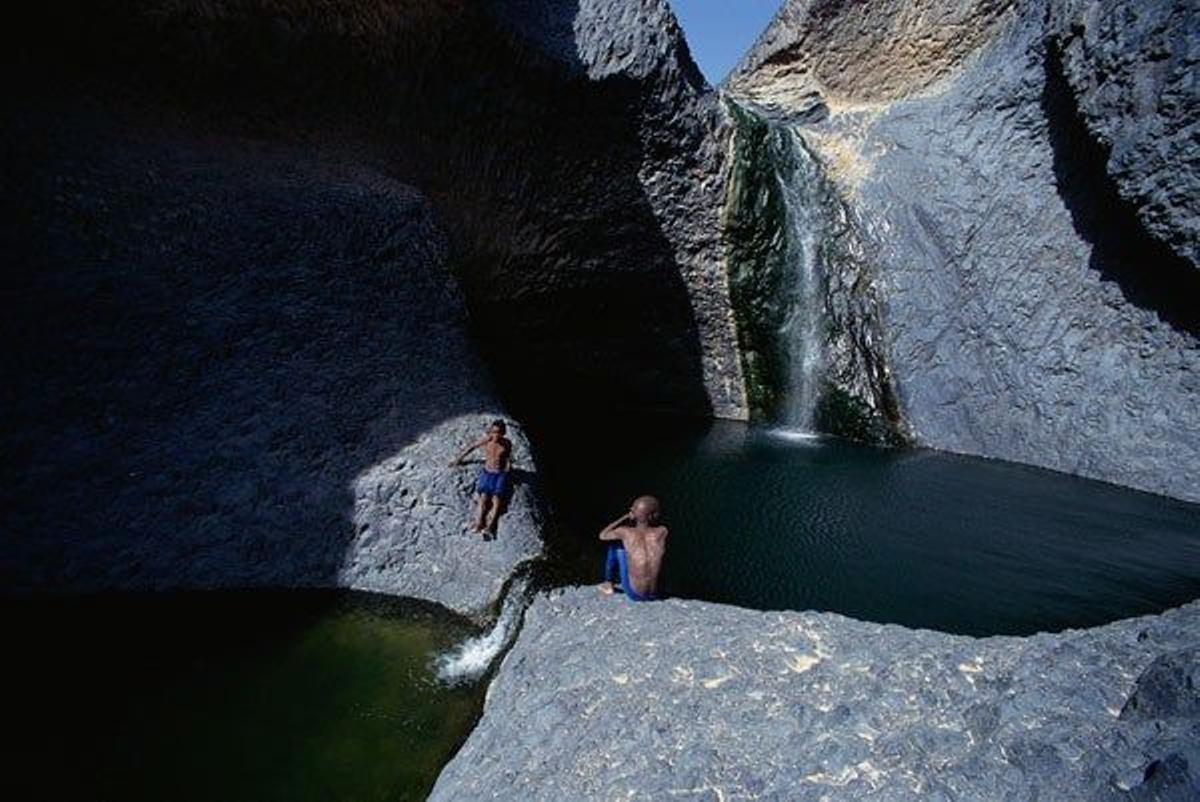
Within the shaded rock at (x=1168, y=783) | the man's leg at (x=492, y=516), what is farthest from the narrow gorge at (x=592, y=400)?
the man's leg at (x=492, y=516)

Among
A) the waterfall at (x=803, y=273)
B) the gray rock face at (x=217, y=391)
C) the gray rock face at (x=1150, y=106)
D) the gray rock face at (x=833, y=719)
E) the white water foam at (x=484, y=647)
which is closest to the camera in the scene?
the gray rock face at (x=833, y=719)

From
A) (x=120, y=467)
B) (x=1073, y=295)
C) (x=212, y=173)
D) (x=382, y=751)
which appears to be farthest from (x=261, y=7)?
(x=1073, y=295)

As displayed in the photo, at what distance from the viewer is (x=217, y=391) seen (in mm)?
7883

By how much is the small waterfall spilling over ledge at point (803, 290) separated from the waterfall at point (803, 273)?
24 millimetres

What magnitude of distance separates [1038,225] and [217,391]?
15523mm

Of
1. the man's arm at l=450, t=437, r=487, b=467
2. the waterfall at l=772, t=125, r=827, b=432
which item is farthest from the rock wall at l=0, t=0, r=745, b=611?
the waterfall at l=772, t=125, r=827, b=432

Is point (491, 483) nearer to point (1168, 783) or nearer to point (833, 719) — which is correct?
point (833, 719)

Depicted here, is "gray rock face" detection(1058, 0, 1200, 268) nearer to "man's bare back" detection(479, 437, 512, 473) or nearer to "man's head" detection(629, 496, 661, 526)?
"man's head" detection(629, 496, 661, 526)

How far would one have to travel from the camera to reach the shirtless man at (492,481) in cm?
741

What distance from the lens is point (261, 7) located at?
1031 cm

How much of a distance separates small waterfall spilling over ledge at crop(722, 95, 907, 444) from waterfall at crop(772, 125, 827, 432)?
0.02 metres

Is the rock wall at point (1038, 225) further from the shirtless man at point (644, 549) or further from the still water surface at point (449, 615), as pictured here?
the shirtless man at point (644, 549)

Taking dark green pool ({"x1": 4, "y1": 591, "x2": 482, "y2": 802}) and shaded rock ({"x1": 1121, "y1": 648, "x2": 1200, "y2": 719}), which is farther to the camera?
dark green pool ({"x1": 4, "y1": 591, "x2": 482, "y2": 802})

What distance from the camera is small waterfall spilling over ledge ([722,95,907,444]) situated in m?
15.1
